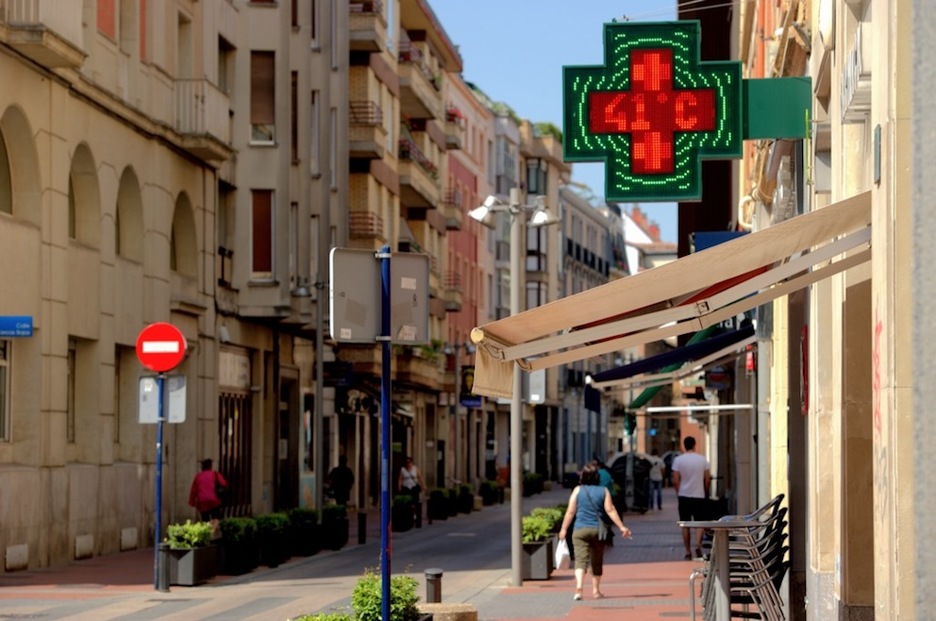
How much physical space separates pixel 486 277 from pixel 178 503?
5369 cm

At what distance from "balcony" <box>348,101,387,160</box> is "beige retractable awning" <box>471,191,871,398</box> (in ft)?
142

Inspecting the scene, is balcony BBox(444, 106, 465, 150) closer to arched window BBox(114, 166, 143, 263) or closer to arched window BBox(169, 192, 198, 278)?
arched window BBox(169, 192, 198, 278)

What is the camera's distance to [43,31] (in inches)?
1075

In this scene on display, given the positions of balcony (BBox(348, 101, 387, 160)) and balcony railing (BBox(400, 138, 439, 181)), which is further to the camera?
balcony railing (BBox(400, 138, 439, 181))

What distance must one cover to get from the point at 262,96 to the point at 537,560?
20.3m

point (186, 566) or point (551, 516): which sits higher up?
point (551, 516)

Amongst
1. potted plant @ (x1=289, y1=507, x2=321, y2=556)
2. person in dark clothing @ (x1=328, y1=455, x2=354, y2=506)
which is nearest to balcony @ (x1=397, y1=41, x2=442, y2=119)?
person in dark clothing @ (x1=328, y1=455, x2=354, y2=506)

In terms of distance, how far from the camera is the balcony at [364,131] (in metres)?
54.5

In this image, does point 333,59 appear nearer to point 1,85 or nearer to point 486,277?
point 1,85

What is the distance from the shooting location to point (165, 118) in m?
36.8

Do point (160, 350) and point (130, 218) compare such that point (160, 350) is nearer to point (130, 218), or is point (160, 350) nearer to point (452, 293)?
point (130, 218)

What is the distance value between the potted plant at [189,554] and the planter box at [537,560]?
4.05 metres

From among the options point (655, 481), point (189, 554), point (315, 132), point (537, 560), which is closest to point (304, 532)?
point (537, 560)

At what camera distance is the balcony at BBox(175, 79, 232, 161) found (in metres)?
37.5
